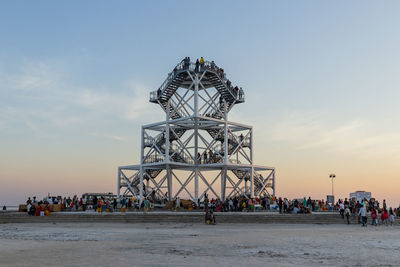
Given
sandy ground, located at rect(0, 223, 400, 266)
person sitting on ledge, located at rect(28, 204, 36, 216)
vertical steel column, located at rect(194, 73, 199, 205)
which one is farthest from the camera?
vertical steel column, located at rect(194, 73, 199, 205)

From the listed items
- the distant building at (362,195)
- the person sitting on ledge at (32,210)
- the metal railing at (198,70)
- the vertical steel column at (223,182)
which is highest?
the metal railing at (198,70)

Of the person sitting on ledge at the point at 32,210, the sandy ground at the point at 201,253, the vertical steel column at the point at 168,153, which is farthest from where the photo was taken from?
the vertical steel column at the point at 168,153

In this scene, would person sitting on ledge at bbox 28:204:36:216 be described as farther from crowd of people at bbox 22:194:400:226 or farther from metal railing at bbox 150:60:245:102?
metal railing at bbox 150:60:245:102

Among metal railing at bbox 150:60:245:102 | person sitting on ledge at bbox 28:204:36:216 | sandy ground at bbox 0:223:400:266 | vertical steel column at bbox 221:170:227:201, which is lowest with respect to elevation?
sandy ground at bbox 0:223:400:266

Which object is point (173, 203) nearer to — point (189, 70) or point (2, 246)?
point (189, 70)

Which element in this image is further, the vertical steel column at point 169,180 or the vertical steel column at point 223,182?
the vertical steel column at point 169,180

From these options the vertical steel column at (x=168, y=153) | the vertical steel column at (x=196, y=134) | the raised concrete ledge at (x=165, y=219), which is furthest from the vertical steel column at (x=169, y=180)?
the raised concrete ledge at (x=165, y=219)

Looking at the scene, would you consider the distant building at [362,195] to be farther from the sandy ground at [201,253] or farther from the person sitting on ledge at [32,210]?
the person sitting on ledge at [32,210]

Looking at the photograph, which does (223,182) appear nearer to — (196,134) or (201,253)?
(196,134)

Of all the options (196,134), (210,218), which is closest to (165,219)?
(210,218)

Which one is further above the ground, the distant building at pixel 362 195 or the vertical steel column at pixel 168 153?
the vertical steel column at pixel 168 153

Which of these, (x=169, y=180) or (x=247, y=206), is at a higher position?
(x=169, y=180)

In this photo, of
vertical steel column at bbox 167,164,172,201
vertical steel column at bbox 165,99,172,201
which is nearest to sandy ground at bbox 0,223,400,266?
vertical steel column at bbox 165,99,172,201

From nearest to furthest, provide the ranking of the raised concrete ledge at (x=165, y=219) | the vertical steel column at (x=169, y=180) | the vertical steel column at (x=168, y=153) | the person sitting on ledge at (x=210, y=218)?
the person sitting on ledge at (x=210, y=218)
the raised concrete ledge at (x=165, y=219)
the vertical steel column at (x=168, y=153)
the vertical steel column at (x=169, y=180)
